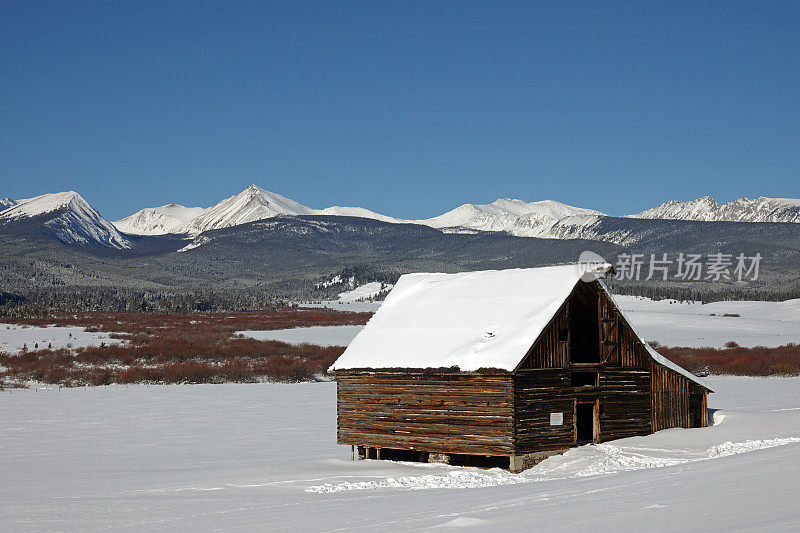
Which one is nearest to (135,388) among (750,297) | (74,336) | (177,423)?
(177,423)

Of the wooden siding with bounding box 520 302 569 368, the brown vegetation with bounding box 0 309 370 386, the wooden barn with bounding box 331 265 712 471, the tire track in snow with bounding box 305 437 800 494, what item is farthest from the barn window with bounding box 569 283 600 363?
the brown vegetation with bounding box 0 309 370 386

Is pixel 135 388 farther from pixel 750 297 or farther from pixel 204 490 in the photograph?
pixel 750 297

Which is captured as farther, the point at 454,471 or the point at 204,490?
the point at 454,471

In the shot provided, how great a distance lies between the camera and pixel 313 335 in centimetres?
8038

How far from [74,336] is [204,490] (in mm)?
54177

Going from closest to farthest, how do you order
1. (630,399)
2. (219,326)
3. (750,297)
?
1. (630,399)
2. (219,326)
3. (750,297)

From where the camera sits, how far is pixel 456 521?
1329 centimetres

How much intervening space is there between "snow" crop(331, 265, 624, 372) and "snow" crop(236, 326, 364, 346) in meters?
46.1

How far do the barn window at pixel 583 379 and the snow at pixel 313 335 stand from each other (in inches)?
1860

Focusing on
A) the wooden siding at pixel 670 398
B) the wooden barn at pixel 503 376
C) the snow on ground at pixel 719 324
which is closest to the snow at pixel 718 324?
the snow on ground at pixel 719 324

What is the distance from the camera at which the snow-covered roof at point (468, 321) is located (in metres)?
22.1

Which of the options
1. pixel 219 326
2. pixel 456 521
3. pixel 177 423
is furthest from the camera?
pixel 219 326

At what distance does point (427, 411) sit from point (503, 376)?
2344 mm

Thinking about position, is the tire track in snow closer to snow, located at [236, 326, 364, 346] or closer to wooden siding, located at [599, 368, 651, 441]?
wooden siding, located at [599, 368, 651, 441]
